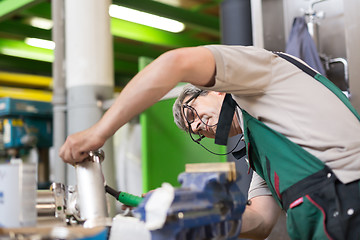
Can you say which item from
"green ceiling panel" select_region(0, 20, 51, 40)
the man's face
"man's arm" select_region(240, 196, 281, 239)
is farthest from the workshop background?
"green ceiling panel" select_region(0, 20, 51, 40)

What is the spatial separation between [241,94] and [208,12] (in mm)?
5137

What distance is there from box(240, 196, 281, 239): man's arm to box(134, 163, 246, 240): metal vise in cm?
43

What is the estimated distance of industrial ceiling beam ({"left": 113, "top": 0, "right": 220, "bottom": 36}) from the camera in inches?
201

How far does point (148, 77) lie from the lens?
3.86 ft

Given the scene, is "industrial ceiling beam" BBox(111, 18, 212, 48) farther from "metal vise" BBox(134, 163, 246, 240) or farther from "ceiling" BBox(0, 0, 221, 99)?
"metal vise" BBox(134, 163, 246, 240)

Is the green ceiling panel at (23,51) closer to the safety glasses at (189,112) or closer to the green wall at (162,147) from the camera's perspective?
the green wall at (162,147)

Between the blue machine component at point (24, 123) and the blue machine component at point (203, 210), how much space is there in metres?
3.54

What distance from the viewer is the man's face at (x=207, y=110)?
162 cm

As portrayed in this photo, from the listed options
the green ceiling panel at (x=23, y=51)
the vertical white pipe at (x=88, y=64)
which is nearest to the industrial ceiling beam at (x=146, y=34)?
the green ceiling panel at (x=23, y=51)

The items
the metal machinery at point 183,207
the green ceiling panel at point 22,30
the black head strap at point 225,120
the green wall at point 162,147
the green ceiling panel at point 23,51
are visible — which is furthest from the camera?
the green ceiling panel at point 23,51

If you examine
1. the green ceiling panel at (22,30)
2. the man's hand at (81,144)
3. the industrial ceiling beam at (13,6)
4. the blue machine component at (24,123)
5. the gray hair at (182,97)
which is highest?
the green ceiling panel at (22,30)

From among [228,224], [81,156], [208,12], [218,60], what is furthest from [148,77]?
[208,12]

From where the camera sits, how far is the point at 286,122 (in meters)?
1.33

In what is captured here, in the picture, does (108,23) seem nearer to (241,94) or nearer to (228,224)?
(241,94)
